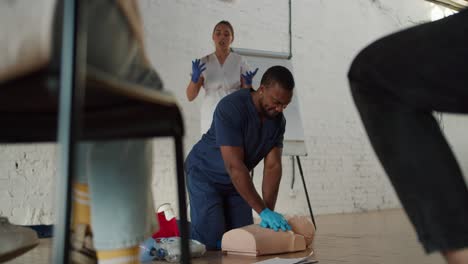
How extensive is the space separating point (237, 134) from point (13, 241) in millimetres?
1490

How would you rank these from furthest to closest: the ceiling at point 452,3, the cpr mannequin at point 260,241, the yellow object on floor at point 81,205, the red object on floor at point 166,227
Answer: the ceiling at point 452,3 < the red object on floor at point 166,227 < the cpr mannequin at point 260,241 < the yellow object on floor at point 81,205

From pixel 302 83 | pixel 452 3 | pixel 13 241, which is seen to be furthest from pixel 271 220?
pixel 452 3

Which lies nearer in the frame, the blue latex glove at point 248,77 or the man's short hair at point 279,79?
the man's short hair at point 279,79

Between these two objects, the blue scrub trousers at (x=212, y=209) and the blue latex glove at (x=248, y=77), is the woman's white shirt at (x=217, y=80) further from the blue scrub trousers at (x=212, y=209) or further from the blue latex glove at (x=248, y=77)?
the blue scrub trousers at (x=212, y=209)

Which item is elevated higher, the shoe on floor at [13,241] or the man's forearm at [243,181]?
the man's forearm at [243,181]

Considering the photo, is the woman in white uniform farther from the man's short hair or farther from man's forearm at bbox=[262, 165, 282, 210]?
the man's short hair

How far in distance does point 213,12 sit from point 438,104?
460 centimetres

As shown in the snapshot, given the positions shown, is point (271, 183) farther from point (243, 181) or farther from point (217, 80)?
point (217, 80)

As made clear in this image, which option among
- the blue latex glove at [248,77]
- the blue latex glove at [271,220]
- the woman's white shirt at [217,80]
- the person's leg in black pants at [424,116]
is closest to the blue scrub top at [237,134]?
the blue latex glove at [271,220]

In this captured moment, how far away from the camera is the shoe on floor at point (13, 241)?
1371mm

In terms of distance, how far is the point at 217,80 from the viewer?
3.86 m

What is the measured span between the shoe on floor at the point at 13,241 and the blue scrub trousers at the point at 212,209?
1.60m

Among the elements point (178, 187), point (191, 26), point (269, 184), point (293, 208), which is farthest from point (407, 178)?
point (293, 208)

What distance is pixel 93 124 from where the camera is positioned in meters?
0.74
